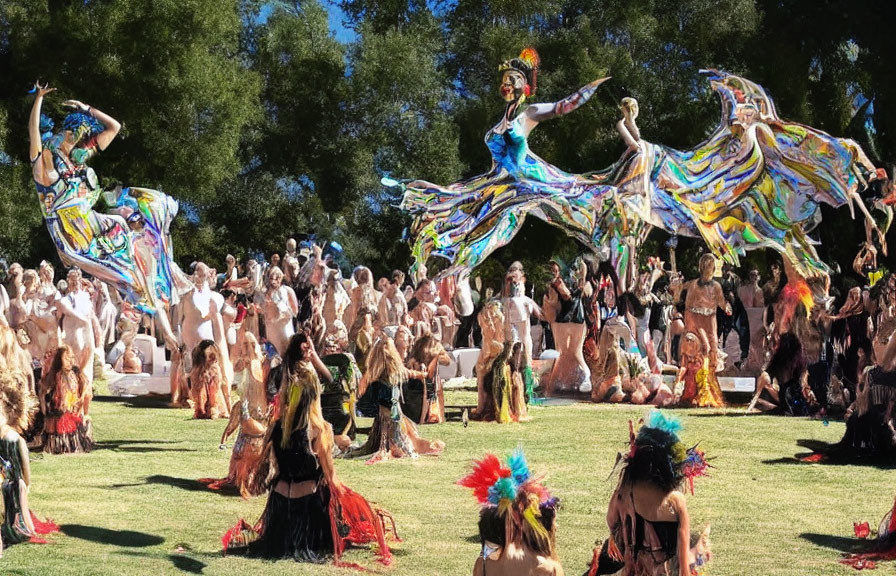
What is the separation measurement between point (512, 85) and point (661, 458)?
40.6ft

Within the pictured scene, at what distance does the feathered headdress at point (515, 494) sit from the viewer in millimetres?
5363

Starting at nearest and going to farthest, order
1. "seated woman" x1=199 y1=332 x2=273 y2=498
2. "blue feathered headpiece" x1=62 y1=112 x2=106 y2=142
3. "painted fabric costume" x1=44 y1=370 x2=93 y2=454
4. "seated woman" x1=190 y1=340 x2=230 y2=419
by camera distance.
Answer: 1. "seated woman" x1=199 y1=332 x2=273 y2=498
2. "painted fabric costume" x1=44 y1=370 x2=93 y2=454
3. "seated woman" x1=190 y1=340 x2=230 y2=419
4. "blue feathered headpiece" x1=62 y1=112 x2=106 y2=142

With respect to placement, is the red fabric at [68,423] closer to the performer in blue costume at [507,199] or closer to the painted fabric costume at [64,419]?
the painted fabric costume at [64,419]

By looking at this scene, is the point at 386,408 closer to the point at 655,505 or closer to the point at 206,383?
the point at 206,383

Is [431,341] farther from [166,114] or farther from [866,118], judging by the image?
[166,114]

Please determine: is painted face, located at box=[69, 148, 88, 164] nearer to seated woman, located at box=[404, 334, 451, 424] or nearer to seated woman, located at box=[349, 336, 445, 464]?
seated woman, located at box=[404, 334, 451, 424]

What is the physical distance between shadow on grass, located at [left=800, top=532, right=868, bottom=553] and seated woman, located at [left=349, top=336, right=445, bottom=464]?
3947 mm

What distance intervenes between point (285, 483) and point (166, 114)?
24335mm

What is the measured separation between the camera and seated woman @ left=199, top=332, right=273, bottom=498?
31.2 ft

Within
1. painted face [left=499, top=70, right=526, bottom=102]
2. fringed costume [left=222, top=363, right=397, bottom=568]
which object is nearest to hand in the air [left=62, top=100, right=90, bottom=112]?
painted face [left=499, top=70, right=526, bottom=102]

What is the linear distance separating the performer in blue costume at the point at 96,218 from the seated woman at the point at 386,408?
4.19 metres

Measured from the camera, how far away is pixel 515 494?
17.8 feet

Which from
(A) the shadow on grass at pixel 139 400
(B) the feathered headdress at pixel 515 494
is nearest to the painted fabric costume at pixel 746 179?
(A) the shadow on grass at pixel 139 400

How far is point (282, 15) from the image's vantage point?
3578cm
